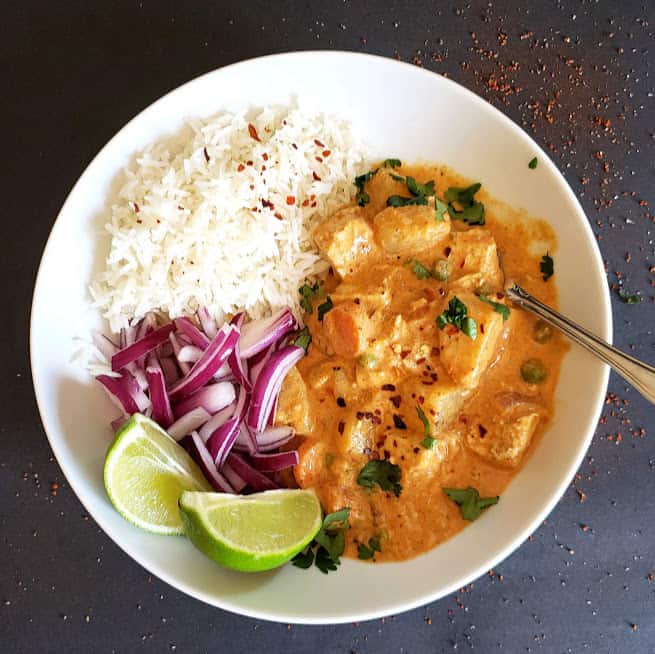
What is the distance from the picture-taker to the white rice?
2604 mm

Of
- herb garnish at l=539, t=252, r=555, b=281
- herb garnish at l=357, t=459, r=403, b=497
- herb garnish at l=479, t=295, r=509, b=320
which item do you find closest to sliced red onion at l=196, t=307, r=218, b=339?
herb garnish at l=357, t=459, r=403, b=497

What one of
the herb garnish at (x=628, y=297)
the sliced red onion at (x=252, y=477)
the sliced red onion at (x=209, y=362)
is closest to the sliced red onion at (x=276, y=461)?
the sliced red onion at (x=252, y=477)

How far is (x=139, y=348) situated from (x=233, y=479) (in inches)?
24.7

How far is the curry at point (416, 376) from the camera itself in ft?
8.13

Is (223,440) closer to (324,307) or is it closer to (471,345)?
(324,307)

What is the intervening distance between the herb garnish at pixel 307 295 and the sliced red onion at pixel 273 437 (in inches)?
19.6

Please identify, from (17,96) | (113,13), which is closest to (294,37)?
(113,13)

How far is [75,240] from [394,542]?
66.1 inches

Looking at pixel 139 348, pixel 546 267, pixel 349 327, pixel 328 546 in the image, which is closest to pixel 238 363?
pixel 139 348

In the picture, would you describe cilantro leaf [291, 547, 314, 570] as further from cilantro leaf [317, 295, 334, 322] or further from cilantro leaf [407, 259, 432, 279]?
cilantro leaf [407, 259, 432, 279]

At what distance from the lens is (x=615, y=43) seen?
3.10 metres

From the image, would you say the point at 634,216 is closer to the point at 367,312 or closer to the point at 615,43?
the point at 615,43

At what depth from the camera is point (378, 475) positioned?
8.30ft

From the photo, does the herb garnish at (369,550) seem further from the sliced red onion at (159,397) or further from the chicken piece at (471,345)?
the sliced red onion at (159,397)
